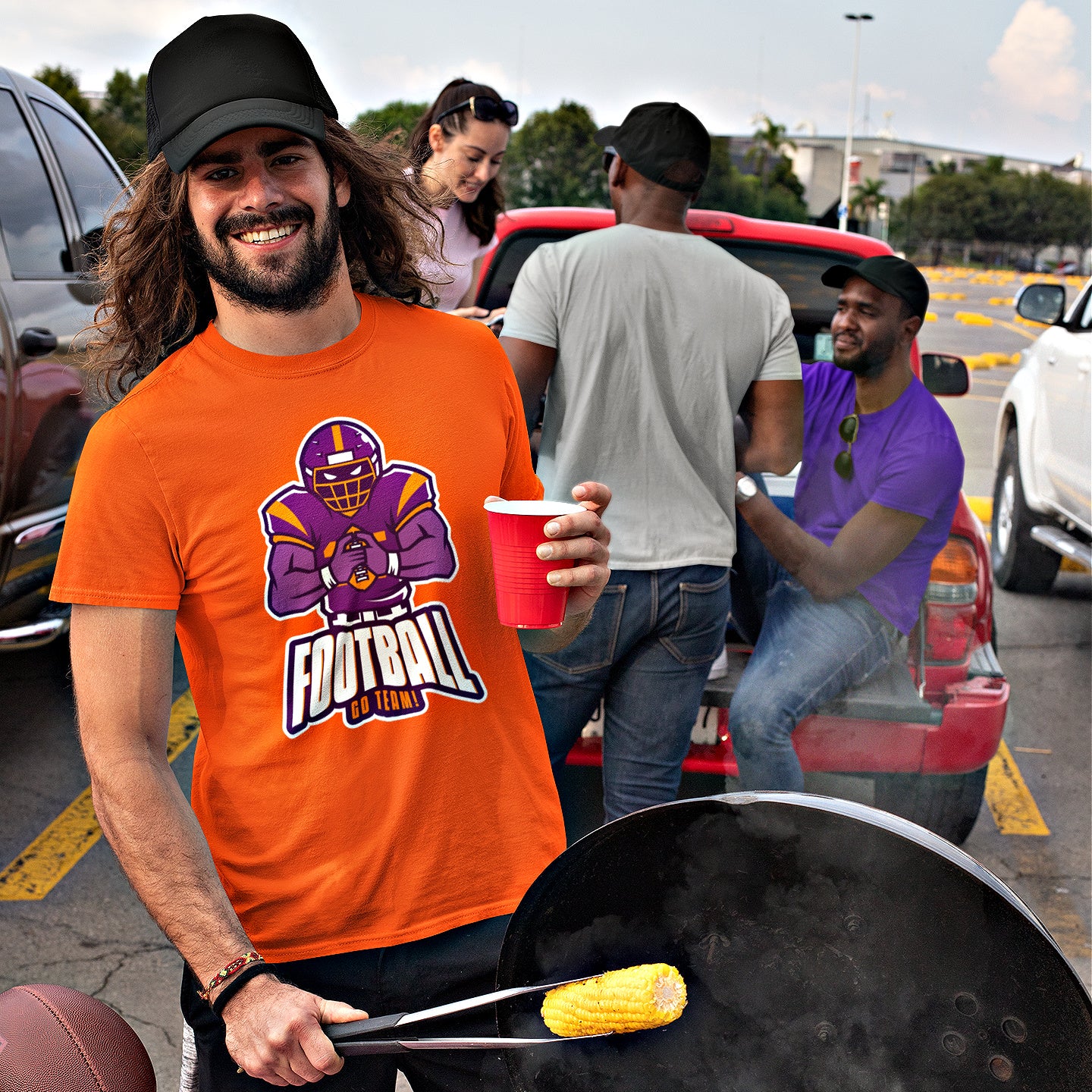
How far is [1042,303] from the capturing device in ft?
21.7

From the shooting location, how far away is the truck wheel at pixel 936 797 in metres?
3.38

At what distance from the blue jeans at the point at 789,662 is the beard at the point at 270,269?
6.19 ft


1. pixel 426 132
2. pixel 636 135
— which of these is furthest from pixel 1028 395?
pixel 636 135

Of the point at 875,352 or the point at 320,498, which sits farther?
the point at 875,352

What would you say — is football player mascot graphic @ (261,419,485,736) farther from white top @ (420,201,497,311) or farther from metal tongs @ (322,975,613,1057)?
white top @ (420,201,497,311)

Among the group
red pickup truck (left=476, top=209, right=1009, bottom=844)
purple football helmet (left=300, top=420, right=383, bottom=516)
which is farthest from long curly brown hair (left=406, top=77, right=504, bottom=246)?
purple football helmet (left=300, top=420, right=383, bottom=516)

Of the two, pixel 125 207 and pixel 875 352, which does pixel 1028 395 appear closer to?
pixel 875 352

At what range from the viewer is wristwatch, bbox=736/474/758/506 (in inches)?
118

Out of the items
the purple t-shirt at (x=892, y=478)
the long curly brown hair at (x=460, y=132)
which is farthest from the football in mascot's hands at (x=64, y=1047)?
the long curly brown hair at (x=460, y=132)

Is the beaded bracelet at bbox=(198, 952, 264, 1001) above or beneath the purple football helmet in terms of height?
beneath

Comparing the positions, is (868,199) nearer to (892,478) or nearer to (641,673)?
(892,478)

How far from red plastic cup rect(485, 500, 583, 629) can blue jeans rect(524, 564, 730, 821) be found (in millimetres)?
957

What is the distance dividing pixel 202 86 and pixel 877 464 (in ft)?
7.59

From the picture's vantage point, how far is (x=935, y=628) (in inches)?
130
